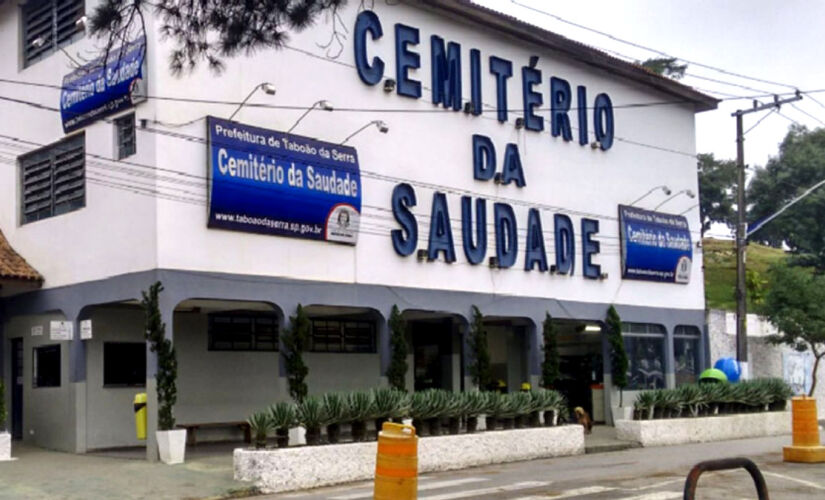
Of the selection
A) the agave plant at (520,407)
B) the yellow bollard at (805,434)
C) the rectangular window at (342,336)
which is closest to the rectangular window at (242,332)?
the rectangular window at (342,336)

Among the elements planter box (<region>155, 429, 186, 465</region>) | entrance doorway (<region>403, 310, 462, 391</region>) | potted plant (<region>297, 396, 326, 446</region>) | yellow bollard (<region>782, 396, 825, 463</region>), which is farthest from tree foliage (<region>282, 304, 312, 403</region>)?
yellow bollard (<region>782, 396, 825, 463</region>)

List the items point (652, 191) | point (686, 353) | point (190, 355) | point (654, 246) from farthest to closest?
point (686, 353), point (652, 191), point (654, 246), point (190, 355)

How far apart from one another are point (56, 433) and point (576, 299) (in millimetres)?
14326

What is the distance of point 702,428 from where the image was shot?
27.3m

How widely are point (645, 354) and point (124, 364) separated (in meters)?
15.9

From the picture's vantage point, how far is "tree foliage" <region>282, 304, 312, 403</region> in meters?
22.2

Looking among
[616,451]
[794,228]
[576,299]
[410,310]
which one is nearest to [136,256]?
[410,310]

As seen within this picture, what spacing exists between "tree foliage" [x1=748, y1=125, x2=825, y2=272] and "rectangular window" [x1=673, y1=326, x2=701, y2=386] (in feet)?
86.8

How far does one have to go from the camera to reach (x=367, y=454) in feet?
62.4

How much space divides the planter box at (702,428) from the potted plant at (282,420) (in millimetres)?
10539

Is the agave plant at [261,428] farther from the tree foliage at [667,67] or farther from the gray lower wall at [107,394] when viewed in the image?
the tree foliage at [667,67]

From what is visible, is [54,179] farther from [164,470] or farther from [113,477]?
[113,477]

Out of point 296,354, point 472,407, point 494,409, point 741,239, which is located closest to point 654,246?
point 741,239

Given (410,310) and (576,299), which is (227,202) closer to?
(410,310)
